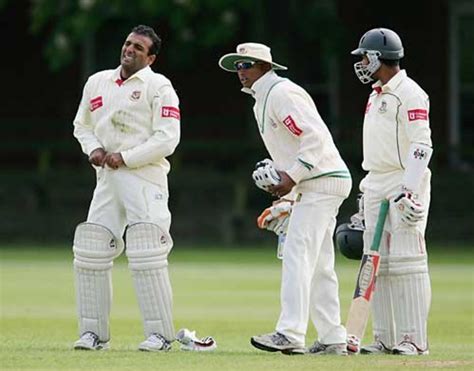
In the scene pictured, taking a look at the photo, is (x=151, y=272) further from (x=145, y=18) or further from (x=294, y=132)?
(x=145, y=18)

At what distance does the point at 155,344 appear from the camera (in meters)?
10.7

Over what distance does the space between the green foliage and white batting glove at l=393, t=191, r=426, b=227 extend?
15.6 metres

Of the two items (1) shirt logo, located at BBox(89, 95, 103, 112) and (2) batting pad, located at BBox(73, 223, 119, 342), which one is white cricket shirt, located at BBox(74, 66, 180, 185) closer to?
(1) shirt logo, located at BBox(89, 95, 103, 112)

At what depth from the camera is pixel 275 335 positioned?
408 inches

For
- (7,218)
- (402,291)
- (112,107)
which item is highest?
(112,107)

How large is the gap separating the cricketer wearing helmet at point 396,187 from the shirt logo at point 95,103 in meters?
1.70

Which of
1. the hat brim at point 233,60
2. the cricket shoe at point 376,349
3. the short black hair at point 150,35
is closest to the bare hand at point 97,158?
the short black hair at point 150,35

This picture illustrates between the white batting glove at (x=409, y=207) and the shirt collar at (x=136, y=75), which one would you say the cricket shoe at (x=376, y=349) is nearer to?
the white batting glove at (x=409, y=207)

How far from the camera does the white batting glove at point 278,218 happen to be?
428 inches

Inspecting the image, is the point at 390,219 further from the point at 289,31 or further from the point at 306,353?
the point at 289,31

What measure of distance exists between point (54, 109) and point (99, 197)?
64.5 feet

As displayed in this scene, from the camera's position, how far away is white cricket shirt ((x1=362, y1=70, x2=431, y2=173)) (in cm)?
1084

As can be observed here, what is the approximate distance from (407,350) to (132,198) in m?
2.01

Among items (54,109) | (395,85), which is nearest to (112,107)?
(395,85)
